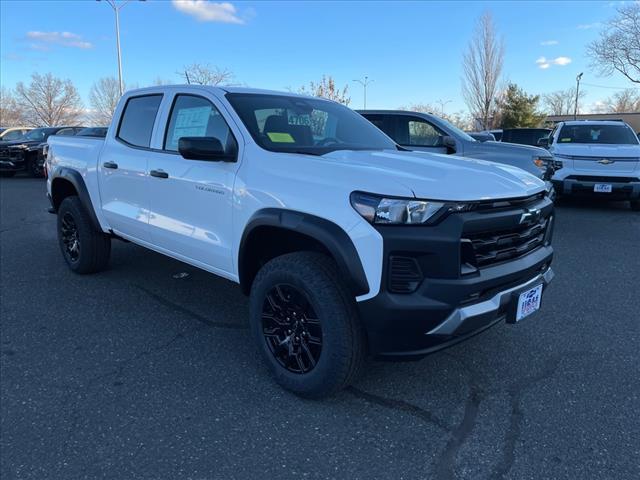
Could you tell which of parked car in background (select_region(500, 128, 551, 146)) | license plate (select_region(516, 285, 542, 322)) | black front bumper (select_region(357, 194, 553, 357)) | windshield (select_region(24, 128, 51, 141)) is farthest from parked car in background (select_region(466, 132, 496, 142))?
windshield (select_region(24, 128, 51, 141))

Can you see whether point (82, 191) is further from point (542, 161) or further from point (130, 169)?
point (542, 161)

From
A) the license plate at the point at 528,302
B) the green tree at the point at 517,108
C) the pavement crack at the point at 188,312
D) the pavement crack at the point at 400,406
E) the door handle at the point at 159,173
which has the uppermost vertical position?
the green tree at the point at 517,108

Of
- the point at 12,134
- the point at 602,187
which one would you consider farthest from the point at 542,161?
the point at 12,134

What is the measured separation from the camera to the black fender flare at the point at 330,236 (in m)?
2.39

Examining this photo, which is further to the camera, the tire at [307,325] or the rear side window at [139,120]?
the rear side window at [139,120]

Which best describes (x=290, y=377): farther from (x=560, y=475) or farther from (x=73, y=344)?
(x=73, y=344)

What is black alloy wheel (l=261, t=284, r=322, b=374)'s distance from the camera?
2.69 meters

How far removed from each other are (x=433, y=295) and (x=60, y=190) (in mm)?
4577

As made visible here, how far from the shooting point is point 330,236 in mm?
2465

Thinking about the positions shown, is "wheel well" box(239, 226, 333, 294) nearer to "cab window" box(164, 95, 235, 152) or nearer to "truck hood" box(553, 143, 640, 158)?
"cab window" box(164, 95, 235, 152)

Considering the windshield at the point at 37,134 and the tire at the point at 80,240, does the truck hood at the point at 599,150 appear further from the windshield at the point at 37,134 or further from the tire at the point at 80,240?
the windshield at the point at 37,134

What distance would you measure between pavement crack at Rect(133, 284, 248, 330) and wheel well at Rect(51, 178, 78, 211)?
4.51 feet

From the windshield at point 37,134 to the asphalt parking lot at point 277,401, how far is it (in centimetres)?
1443

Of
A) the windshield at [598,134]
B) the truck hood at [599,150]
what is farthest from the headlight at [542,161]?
the windshield at [598,134]
